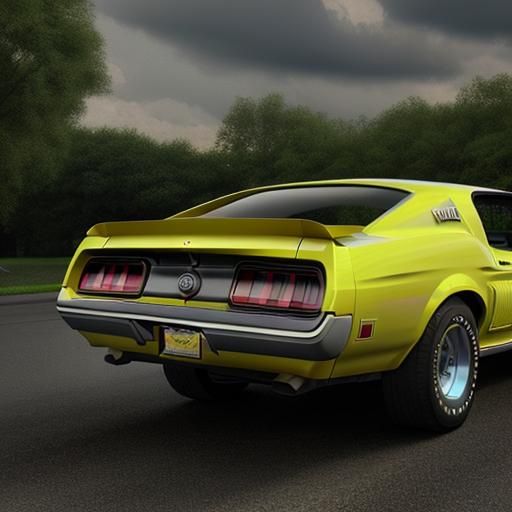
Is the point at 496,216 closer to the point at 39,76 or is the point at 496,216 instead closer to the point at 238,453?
the point at 238,453

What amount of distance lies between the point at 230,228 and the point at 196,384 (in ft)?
5.04

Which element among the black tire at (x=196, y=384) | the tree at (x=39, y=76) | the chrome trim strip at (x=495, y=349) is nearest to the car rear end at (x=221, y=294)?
the black tire at (x=196, y=384)

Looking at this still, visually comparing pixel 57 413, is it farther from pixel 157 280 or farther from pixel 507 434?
pixel 507 434

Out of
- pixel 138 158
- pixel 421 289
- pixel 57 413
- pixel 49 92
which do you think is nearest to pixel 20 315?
pixel 57 413

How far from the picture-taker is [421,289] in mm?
4105

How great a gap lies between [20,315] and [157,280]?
8374mm

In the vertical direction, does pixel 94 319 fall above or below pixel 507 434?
above

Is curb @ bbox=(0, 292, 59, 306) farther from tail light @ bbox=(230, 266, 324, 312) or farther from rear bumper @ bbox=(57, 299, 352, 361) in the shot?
tail light @ bbox=(230, 266, 324, 312)

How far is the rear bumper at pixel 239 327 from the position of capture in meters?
3.56

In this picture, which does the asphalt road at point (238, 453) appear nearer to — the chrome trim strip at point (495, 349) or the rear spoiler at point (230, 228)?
the chrome trim strip at point (495, 349)

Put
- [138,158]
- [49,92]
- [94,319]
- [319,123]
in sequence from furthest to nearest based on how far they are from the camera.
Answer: [319,123], [138,158], [49,92], [94,319]

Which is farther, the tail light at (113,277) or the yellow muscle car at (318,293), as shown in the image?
the tail light at (113,277)

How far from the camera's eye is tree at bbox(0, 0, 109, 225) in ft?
84.1

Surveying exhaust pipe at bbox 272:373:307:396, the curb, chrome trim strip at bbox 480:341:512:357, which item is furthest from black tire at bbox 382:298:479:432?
the curb
